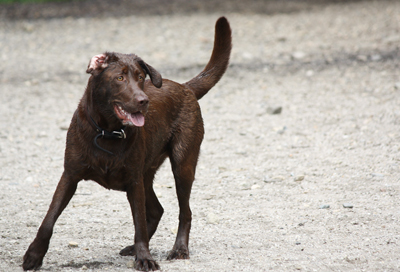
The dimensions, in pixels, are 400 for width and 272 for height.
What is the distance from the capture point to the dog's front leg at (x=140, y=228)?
422cm

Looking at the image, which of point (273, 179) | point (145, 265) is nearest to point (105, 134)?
point (145, 265)

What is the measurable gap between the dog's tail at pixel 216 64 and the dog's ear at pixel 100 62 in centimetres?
133

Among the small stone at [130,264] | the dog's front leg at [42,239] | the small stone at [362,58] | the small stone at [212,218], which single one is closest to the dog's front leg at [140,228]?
the small stone at [130,264]

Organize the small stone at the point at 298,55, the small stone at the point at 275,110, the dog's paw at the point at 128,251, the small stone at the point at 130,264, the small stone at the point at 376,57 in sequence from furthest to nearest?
the small stone at the point at 298,55
the small stone at the point at 376,57
the small stone at the point at 275,110
the dog's paw at the point at 128,251
the small stone at the point at 130,264

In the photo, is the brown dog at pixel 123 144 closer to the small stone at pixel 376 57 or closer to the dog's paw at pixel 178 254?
the dog's paw at pixel 178 254

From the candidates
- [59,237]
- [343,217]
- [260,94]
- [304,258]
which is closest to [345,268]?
[304,258]

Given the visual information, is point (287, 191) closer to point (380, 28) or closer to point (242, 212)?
point (242, 212)

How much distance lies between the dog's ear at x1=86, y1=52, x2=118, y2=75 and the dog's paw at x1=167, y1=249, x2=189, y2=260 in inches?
64.4

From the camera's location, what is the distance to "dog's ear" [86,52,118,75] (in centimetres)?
397

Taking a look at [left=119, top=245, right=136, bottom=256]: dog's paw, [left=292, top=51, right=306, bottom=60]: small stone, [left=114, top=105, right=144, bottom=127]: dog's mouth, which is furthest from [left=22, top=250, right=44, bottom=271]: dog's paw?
[left=292, top=51, right=306, bottom=60]: small stone

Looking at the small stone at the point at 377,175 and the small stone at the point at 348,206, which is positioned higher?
the small stone at the point at 377,175

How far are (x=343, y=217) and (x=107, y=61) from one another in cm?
271

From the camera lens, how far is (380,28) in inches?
551

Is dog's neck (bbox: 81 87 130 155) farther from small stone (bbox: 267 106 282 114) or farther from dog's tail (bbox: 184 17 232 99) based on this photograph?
small stone (bbox: 267 106 282 114)
